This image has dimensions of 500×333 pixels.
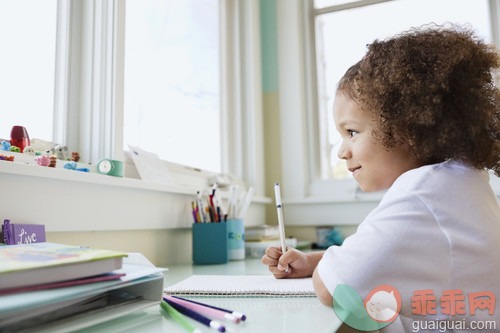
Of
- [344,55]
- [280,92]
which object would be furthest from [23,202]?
[344,55]

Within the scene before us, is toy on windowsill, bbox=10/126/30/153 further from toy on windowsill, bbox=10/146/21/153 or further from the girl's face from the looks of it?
the girl's face

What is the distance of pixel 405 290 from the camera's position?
1.94ft

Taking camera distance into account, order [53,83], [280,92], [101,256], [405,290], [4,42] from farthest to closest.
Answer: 1. [280,92]
2. [53,83]
3. [4,42]
4. [405,290]
5. [101,256]

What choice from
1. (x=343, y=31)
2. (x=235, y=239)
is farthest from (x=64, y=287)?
(x=343, y=31)

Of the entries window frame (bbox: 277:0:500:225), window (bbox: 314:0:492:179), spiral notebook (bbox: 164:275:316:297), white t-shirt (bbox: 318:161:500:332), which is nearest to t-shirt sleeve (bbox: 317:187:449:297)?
white t-shirt (bbox: 318:161:500:332)

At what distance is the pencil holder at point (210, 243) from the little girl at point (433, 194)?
1.91 ft

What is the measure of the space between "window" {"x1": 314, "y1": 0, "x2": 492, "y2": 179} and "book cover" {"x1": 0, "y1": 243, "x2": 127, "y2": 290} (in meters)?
1.75

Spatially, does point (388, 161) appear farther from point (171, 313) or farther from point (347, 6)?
point (347, 6)

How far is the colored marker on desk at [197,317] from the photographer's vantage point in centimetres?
47

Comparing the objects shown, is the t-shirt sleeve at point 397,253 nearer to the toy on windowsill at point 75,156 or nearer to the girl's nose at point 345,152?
the girl's nose at point 345,152

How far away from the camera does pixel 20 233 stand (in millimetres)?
720

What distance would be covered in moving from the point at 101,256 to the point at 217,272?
1.89 feet

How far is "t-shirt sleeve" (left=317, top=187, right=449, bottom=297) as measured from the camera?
578 mm

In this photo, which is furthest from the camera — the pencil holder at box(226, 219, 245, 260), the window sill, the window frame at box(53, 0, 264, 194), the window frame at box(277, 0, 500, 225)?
the window frame at box(277, 0, 500, 225)
